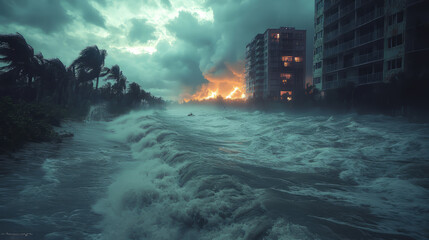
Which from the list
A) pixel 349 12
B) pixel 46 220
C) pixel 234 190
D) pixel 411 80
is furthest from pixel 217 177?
pixel 349 12

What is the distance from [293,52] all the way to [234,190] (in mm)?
75900

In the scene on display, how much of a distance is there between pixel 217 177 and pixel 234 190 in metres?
0.84

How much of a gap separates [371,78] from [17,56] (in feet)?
111

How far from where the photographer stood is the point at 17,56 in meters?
13.9

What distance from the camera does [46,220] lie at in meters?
3.39

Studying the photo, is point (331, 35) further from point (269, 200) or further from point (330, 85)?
point (269, 200)

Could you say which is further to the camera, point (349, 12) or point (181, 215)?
point (349, 12)

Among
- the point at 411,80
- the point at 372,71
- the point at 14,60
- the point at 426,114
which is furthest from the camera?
the point at 372,71

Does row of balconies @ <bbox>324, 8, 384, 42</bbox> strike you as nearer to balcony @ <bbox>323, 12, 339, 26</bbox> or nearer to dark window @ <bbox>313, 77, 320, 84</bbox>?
balcony @ <bbox>323, 12, 339, 26</bbox>

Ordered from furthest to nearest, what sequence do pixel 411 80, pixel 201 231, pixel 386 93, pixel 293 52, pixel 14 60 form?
pixel 293 52
pixel 386 93
pixel 411 80
pixel 14 60
pixel 201 231

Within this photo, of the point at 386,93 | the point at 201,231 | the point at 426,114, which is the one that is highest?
the point at 386,93

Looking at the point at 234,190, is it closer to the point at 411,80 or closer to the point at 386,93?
the point at 411,80

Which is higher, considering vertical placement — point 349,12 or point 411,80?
point 349,12

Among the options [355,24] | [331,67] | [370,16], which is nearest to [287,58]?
[331,67]
